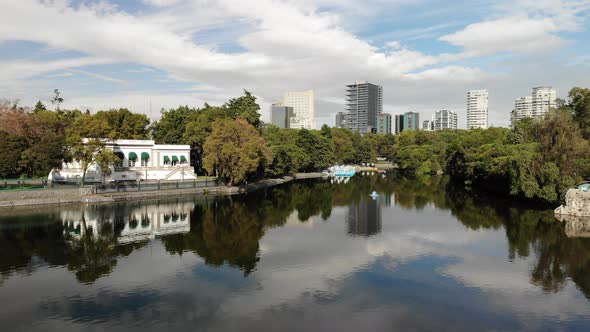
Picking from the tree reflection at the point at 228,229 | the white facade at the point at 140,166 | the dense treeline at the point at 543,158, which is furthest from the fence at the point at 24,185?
the dense treeline at the point at 543,158

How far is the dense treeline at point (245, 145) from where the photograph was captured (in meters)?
48.4

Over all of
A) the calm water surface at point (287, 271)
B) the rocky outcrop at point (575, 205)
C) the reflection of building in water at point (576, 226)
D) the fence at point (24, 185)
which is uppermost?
the fence at point (24, 185)

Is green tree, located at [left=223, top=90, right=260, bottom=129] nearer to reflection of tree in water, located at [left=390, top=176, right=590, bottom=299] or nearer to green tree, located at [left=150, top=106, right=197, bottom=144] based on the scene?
green tree, located at [left=150, top=106, right=197, bottom=144]

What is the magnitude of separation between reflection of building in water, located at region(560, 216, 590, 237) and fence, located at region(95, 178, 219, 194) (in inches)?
A: 1746

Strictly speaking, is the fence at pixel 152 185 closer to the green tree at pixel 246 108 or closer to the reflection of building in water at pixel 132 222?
the reflection of building in water at pixel 132 222

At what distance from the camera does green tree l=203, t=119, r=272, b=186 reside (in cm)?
6041

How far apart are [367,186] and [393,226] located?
127 ft

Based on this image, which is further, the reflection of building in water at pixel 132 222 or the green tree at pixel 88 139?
the green tree at pixel 88 139

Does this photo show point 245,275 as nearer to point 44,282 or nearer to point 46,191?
point 44,282

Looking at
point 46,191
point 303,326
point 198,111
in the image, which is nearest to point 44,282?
point 303,326

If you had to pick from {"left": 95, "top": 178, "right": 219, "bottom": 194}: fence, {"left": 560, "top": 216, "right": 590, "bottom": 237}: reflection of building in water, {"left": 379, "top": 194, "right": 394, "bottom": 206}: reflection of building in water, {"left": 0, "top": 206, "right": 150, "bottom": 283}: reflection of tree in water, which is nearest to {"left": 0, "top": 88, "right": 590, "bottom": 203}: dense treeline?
{"left": 95, "top": 178, "right": 219, "bottom": 194}: fence

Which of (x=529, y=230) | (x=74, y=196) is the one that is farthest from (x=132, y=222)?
(x=529, y=230)

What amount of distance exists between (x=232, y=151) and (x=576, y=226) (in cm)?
4104

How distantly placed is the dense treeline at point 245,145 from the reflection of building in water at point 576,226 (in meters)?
4.24
